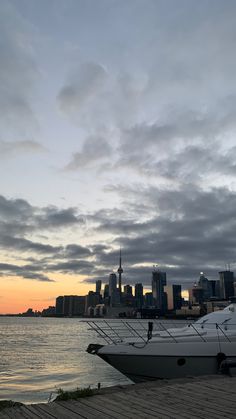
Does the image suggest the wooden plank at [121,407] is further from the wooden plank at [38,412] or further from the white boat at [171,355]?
the white boat at [171,355]

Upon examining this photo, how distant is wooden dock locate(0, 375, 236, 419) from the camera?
6.90m

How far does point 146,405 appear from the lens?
24.7 feet

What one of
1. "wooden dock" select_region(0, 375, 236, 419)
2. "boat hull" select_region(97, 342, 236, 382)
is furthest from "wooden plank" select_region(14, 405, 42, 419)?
"boat hull" select_region(97, 342, 236, 382)

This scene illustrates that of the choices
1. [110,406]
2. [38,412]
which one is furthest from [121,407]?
[38,412]

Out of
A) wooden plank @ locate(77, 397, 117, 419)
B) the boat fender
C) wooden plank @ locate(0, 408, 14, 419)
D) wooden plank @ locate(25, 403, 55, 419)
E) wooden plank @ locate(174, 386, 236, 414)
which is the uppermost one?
the boat fender

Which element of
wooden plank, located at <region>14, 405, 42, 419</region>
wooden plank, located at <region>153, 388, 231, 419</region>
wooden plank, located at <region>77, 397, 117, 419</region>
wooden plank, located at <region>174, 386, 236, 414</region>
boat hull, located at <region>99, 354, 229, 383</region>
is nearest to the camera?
wooden plank, located at <region>14, 405, 42, 419</region>

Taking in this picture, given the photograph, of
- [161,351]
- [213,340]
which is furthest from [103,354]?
[213,340]

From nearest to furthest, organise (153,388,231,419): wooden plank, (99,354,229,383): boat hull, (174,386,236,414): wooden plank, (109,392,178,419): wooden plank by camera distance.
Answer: (109,392,178,419): wooden plank
(153,388,231,419): wooden plank
(174,386,236,414): wooden plank
(99,354,229,383): boat hull

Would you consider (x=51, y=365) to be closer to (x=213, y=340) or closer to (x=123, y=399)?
(x=213, y=340)

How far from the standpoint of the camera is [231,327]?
58.1 feet

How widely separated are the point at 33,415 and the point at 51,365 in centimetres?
2696

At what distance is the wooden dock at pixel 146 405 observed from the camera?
6.90m

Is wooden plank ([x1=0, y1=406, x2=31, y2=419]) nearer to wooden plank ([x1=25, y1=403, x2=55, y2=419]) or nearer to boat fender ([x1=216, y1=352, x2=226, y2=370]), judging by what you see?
wooden plank ([x1=25, y1=403, x2=55, y2=419])

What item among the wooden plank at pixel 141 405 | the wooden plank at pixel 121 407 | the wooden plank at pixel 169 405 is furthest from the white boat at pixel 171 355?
the wooden plank at pixel 121 407
